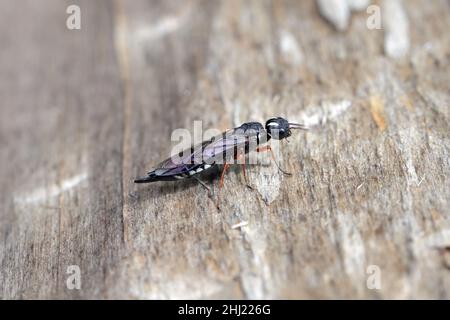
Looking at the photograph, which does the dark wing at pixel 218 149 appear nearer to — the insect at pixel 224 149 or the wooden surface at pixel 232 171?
the insect at pixel 224 149

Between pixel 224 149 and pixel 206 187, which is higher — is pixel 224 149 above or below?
above

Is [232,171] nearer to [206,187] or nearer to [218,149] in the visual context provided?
[218,149]

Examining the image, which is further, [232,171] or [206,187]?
[232,171]

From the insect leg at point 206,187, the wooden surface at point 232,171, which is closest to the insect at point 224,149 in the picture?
the insect leg at point 206,187

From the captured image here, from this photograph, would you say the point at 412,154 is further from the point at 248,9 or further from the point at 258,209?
the point at 248,9

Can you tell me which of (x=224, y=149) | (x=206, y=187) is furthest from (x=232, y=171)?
(x=206, y=187)
